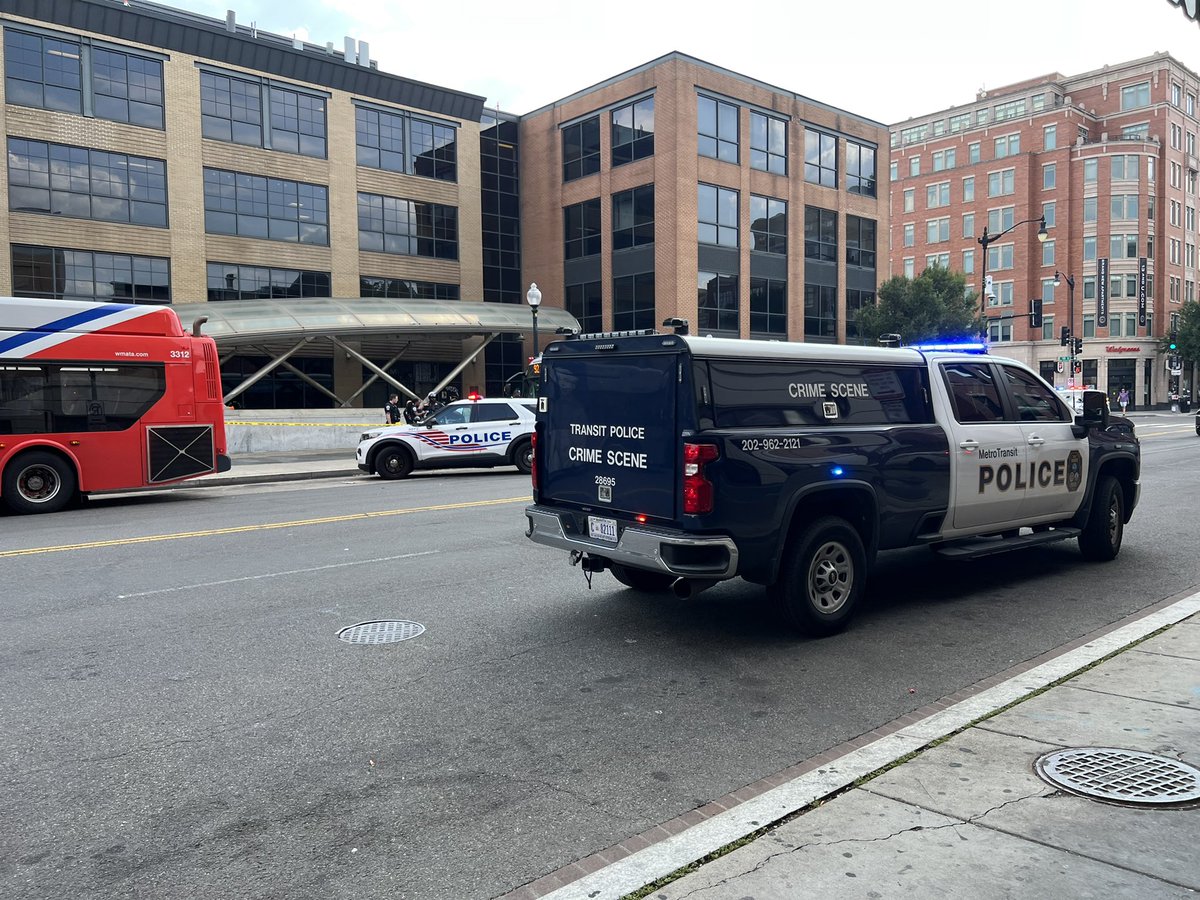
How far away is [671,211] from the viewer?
38.3 metres

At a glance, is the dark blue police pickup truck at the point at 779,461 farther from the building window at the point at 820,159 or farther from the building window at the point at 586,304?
the building window at the point at 820,159

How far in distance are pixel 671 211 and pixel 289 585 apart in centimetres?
3258

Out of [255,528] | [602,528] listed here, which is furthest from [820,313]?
[602,528]

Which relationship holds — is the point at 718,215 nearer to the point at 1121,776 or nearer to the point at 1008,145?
the point at 1121,776

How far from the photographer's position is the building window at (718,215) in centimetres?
3959

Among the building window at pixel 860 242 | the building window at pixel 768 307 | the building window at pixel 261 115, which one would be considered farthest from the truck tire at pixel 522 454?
Result: the building window at pixel 860 242

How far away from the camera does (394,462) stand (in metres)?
19.9

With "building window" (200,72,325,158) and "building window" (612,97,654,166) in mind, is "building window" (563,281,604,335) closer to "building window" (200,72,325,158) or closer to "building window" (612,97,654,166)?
"building window" (612,97,654,166)

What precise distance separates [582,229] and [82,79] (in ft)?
67.7

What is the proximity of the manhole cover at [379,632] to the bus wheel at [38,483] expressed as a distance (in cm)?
1048

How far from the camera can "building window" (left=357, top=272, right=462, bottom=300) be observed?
3972 cm

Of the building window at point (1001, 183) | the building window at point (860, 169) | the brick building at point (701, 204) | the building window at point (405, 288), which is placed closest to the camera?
the brick building at point (701, 204)

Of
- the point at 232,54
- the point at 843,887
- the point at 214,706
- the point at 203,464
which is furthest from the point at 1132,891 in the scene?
the point at 232,54

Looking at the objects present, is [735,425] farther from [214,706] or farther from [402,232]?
[402,232]
